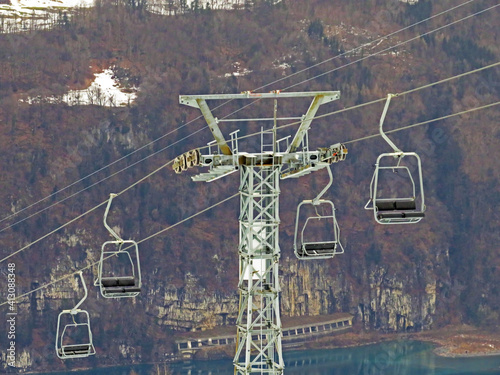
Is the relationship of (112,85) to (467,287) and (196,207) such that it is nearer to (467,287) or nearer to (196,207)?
(196,207)

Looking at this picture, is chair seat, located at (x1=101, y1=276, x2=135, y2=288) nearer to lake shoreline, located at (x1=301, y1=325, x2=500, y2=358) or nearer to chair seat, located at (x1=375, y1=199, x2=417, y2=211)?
chair seat, located at (x1=375, y1=199, x2=417, y2=211)

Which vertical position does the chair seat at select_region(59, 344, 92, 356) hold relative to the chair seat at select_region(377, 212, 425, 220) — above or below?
below

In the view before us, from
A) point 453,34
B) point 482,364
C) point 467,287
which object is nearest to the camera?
point 482,364

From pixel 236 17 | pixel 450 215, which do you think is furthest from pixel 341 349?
pixel 236 17

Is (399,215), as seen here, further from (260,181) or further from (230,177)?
(230,177)

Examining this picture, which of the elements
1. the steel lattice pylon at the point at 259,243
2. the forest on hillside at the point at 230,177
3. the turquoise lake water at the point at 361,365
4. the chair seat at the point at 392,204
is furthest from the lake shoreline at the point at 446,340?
the chair seat at the point at 392,204

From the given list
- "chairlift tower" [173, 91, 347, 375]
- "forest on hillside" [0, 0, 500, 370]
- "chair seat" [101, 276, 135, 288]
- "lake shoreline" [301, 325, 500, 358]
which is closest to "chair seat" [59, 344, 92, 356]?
"chair seat" [101, 276, 135, 288]

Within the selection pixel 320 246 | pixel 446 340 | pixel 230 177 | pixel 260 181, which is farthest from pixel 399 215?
pixel 230 177

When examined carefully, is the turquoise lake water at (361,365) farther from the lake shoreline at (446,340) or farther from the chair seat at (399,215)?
the chair seat at (399,215)
